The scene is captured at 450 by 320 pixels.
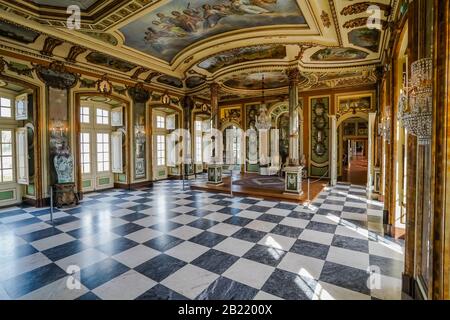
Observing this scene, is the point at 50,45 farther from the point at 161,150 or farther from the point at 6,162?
the point at 161,150

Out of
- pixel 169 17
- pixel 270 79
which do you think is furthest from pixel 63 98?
pixel 270 79

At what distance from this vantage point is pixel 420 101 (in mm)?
1698

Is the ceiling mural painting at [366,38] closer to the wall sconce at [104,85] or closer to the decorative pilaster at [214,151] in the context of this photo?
the decorative pilaster at [214,151]

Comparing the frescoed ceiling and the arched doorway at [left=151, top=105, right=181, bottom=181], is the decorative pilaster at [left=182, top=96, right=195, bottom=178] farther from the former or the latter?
the frescoed ceiling

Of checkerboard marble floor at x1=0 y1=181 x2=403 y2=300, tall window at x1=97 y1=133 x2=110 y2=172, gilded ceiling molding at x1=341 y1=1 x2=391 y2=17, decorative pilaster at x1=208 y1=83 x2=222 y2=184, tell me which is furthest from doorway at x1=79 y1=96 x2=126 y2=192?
gilded ceiling molding at x1=341 y1=1 x2=391 y2=17

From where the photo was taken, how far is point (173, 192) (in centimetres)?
773

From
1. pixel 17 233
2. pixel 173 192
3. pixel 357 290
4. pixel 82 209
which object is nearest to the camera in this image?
pixel 357 290

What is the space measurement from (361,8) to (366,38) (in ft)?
5.17

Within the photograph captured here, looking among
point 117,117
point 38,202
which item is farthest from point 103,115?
point 38,202

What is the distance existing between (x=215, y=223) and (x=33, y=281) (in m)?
2.84

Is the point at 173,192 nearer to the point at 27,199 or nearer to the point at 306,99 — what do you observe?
the point at 27,199

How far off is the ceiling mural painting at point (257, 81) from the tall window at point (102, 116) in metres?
5.15

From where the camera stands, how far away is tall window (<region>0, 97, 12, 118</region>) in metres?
6.06

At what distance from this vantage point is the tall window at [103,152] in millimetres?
8289
